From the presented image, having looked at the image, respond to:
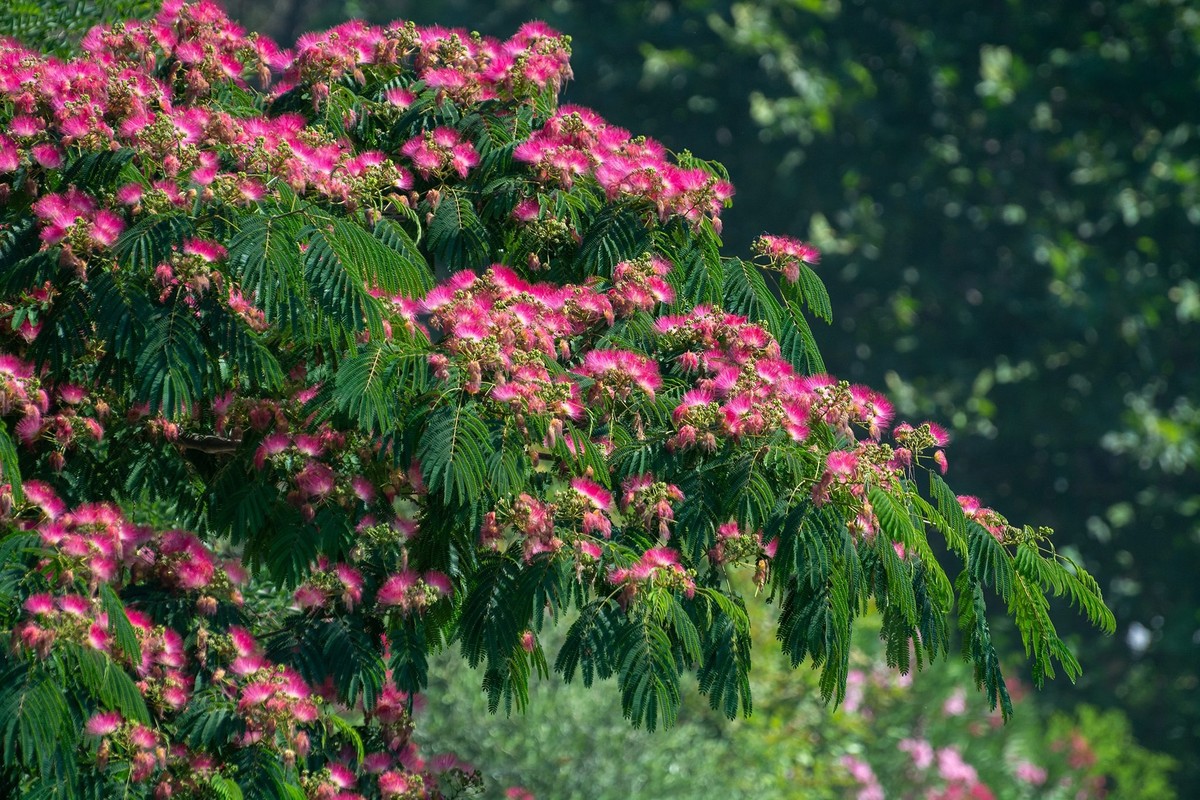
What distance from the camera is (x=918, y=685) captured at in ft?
45.3

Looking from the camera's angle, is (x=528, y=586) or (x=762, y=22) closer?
(x=528, y=586)

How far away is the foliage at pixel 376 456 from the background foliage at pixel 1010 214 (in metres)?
12.6

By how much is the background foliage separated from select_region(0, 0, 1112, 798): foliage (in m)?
12.6

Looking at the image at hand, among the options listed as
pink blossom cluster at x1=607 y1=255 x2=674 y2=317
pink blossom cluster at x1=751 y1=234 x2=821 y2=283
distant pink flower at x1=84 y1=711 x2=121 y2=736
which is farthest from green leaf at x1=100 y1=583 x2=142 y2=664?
pink blossom cluster at x1=751 y1=234 x2=821 y2=283

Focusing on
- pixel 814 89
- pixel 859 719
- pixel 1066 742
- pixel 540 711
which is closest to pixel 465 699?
pixel 540 711

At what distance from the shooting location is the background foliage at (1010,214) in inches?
672

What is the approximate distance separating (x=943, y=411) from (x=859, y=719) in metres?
6.46

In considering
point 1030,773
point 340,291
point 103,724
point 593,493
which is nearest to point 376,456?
point 340,291

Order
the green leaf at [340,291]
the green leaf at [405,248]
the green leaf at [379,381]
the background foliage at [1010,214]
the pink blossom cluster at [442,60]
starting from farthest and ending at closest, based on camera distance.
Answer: the background foliage at [1010,214] → the pink blossom cluster at [442,60] → the green leaf at [405,248] → the green leaf at [340,291] → the green leaf at [379,381]

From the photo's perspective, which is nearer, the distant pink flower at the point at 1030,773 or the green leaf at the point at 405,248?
the green leaf at the point at 405,248

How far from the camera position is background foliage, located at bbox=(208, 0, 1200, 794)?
17.1 metres

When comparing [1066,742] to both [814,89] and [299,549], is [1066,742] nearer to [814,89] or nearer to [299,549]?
[814,89]

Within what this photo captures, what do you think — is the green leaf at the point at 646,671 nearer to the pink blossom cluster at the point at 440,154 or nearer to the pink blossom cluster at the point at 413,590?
the pink blossom cluster at the point at 413,590

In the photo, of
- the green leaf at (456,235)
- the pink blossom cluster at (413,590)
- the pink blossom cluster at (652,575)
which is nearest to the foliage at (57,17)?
the green leaf at (456,235)
